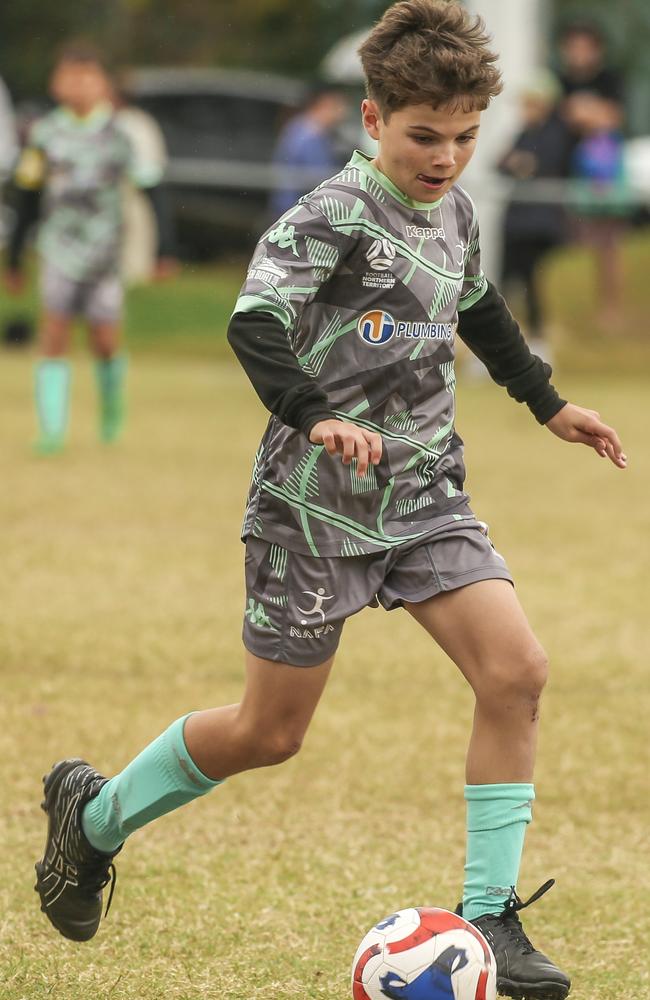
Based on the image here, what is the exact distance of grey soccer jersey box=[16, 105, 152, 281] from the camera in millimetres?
9664

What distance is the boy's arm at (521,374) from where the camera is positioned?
3604 millimetres

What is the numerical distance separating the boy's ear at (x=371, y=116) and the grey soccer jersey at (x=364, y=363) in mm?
83

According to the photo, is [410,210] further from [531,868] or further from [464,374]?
[464,374]

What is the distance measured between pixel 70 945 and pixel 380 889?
0.71 meters

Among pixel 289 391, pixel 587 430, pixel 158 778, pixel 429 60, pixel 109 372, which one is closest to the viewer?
pixel 289 391

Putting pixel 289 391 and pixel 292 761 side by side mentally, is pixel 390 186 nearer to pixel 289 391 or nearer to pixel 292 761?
pixel 289 391

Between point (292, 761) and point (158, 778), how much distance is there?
1.35 metres

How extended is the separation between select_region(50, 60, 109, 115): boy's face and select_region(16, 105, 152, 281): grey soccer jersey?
127mm

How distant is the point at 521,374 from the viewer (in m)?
3.66

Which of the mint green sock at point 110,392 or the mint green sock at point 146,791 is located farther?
the mint green sock at point 110,392

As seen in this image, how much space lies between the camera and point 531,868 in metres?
4.00

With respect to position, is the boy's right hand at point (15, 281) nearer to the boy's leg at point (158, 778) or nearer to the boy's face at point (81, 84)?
the boy's face at point (81, 84)

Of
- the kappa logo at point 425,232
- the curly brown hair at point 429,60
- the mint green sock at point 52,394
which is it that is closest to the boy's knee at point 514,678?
the kappa logo at point 425,232

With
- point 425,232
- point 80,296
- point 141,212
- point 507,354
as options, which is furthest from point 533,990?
point 141,212
